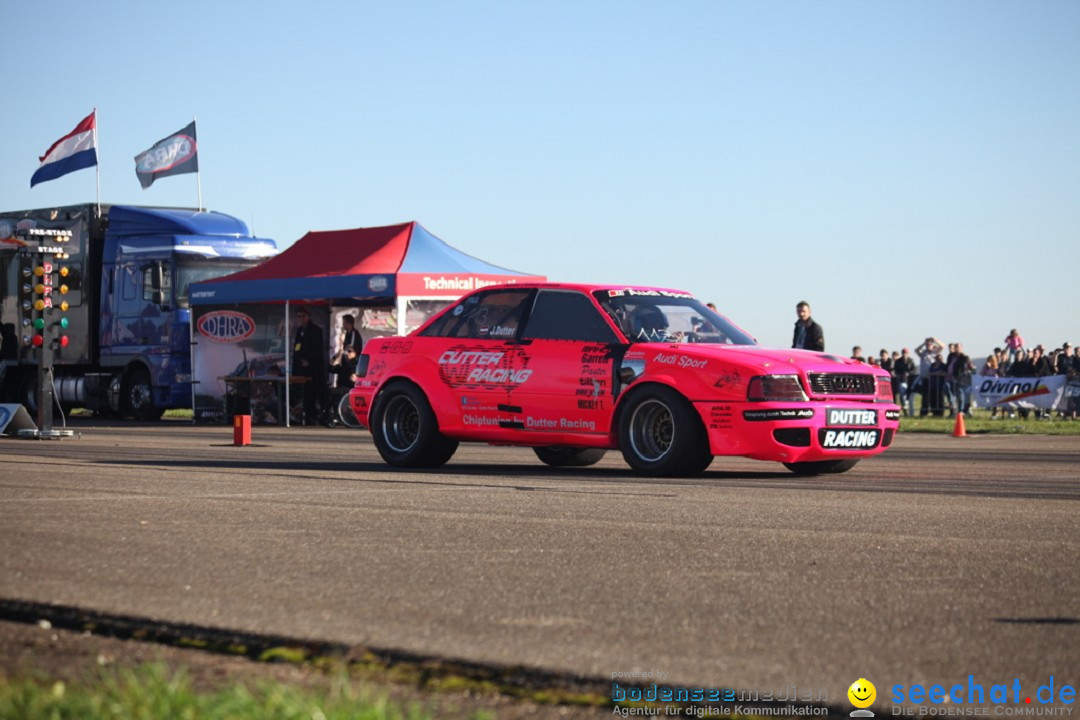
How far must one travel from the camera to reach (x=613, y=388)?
40.8 ft

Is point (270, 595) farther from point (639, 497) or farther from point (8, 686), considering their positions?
point (639, 497)

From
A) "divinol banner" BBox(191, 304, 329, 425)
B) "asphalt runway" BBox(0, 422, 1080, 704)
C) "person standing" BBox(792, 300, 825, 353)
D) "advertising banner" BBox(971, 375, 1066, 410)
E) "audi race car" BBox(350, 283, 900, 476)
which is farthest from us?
"advertising banner" BBox(971, 375, 1066, 410)

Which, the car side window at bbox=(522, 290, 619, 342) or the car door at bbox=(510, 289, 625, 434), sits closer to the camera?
the car door at bbox=(510, 289, 625, 434)

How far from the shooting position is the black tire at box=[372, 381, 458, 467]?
1344 centimetres

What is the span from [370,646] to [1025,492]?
7064 millimetres

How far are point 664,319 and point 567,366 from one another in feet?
3.15

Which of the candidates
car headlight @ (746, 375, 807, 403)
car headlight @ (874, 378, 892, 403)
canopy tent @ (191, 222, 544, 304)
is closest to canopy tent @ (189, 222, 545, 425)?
canopy tent @ (191, 222, 544, 304)

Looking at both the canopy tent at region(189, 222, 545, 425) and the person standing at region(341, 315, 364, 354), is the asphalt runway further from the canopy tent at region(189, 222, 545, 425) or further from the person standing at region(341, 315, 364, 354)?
the canopy tent at region(189, 222, 545, 425)

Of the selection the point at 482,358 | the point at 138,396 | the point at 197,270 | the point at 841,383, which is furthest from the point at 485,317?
the point at 138,396

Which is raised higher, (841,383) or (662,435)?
(841,383)

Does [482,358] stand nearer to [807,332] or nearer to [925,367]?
[807,332]

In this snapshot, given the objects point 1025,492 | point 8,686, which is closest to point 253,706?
point 8,686

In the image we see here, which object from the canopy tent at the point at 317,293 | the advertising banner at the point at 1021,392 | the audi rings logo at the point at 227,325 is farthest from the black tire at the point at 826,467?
the advertising banner at the point at 1021,392

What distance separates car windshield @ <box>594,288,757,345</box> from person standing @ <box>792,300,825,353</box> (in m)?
6.22
